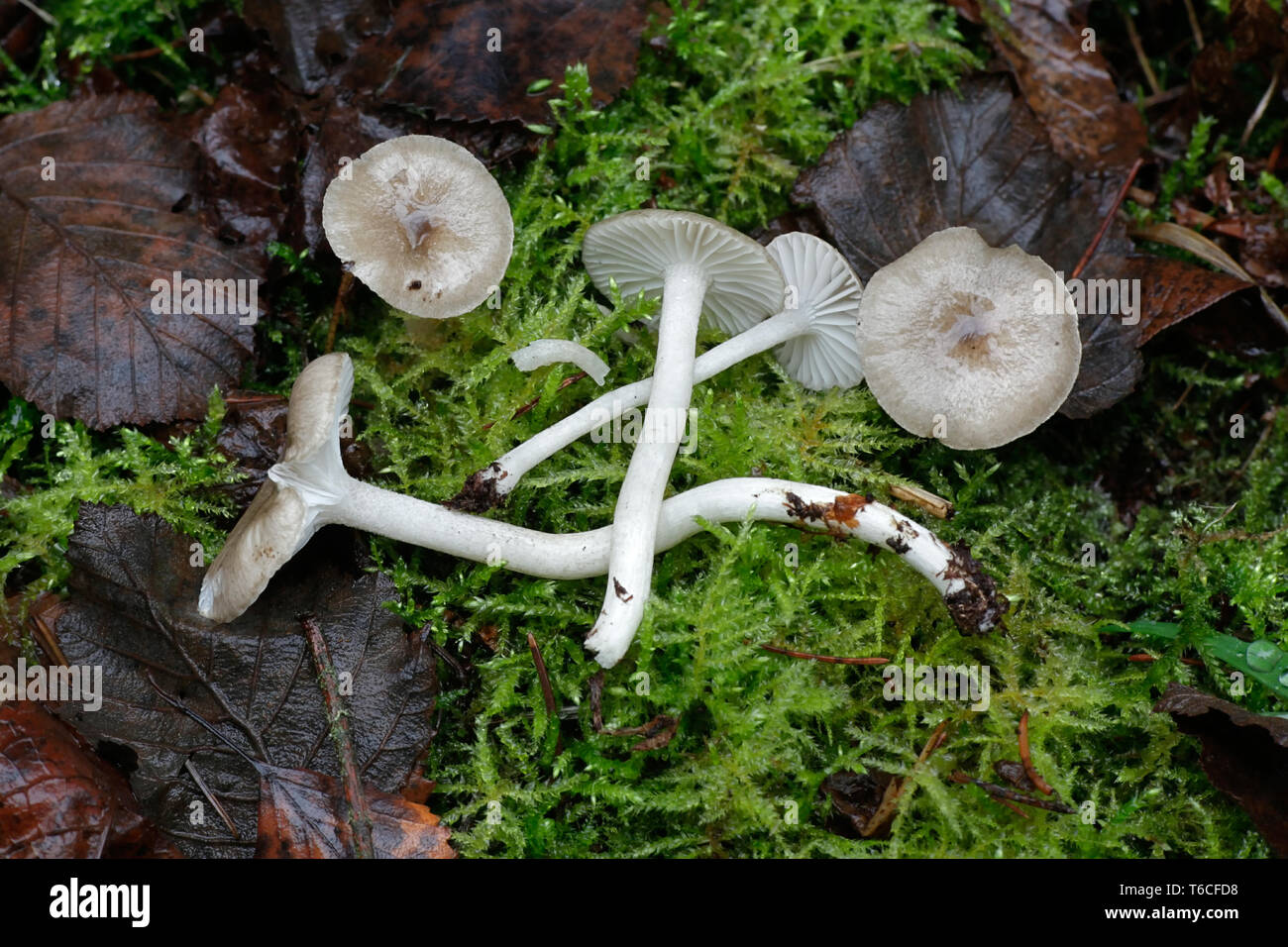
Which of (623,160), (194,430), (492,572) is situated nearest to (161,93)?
(194,430)

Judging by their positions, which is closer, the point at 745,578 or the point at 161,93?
the point at 745,578

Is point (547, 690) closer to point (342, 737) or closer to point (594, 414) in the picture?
point (342, 737)

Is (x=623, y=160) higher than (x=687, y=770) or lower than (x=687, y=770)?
higher

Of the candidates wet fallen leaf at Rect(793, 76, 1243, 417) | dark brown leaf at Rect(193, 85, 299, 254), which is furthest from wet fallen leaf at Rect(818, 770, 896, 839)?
dark brown leaf at Rect(193, 85, 299, 254)

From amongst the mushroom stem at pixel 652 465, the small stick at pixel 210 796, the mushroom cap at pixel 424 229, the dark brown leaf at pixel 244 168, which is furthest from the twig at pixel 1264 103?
the small stick at pixel 210 796

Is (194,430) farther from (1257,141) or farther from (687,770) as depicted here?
(1257,141)
